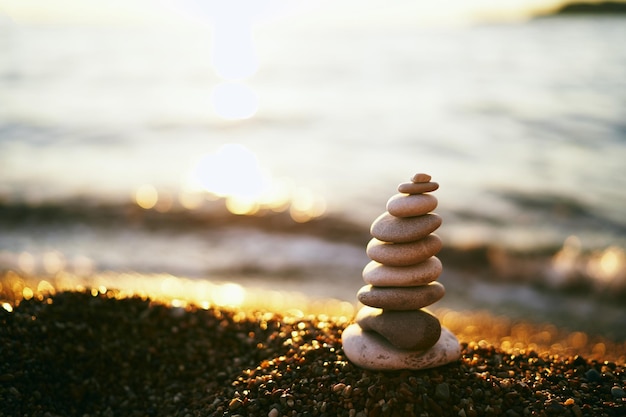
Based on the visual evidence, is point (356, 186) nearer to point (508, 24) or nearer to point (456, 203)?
point (456, 203)

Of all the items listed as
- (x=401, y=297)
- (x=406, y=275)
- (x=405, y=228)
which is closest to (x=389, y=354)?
(x=401, y=297)

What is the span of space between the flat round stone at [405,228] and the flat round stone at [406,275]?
224 millimetres

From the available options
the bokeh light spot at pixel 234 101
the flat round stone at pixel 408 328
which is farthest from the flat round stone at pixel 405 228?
the bokeh light spot at pixel 234 101

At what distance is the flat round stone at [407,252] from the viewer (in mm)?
4152

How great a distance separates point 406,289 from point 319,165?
501 inches

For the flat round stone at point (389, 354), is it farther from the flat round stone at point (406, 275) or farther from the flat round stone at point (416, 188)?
the flat round stone at point (416, 188)

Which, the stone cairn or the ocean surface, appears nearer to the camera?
the stone cairn

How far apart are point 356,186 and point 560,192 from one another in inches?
205

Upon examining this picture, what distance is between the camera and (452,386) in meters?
3.96

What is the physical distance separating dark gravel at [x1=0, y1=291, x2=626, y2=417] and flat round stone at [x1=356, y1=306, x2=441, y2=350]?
9.2 inches

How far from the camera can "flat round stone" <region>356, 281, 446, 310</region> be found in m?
4.16

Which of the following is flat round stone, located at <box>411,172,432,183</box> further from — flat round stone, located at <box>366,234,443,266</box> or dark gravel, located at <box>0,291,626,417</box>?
dark gravel, located at <box>0,291,626,417</box>

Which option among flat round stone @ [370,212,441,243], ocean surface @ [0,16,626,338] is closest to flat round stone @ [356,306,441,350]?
flat round stone @ [370,212,441,243]

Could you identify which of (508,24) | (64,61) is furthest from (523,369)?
(508,24)
